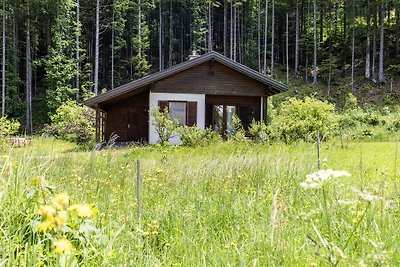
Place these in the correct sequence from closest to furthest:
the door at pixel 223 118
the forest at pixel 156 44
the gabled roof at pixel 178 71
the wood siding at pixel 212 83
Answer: the gabled roof at pixel 178 71
the wood siding at pixel 212 83
the door at pixel 223 118
the forest at pixel 156 44

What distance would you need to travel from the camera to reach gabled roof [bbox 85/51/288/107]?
1667cm

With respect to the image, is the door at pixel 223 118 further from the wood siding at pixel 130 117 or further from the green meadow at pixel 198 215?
the green meadow at pixel 198 215

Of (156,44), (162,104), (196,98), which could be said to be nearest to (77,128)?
(162,104)

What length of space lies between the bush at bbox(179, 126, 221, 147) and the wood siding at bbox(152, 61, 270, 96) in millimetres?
3275

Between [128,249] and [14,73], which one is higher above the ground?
[14,73]

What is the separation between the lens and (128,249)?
3.01 m

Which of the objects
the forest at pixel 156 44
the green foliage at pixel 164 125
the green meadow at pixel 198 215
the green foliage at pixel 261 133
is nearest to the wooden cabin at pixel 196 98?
the green foliage at pixel 164 125

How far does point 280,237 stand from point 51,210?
2.06 meters

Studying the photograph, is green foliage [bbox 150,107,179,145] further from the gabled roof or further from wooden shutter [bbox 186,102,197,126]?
wooden shutter [bbox 186,102,197,126]

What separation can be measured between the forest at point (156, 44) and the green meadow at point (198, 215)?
2552cm

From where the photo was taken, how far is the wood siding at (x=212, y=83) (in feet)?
59.0

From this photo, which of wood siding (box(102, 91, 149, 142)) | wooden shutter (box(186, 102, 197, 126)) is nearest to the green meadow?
wooden shutter (box(186, 102, 197, 126))

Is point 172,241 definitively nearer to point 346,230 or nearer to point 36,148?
point 346,230

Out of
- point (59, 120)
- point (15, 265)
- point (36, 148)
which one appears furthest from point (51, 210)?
A: point (59, 120)
